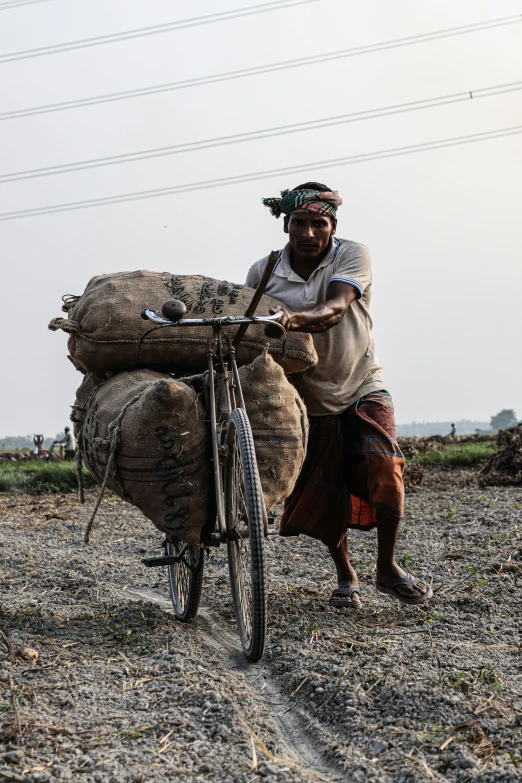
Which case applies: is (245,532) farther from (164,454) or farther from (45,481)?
(45,481)

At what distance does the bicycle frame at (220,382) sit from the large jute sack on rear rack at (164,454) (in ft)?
0.27

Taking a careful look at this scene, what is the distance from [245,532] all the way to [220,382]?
2.30 ft

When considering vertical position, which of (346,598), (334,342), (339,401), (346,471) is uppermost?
(334,342)

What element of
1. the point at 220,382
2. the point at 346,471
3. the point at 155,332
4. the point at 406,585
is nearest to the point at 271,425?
the point at 220,382

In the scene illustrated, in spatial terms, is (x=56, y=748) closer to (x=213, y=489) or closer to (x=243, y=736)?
(x=243, y=736)

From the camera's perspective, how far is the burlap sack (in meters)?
3.96

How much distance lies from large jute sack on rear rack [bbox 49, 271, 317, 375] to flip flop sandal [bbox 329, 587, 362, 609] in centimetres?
134

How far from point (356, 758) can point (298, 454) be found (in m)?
1.63

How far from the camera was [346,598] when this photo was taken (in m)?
4.81

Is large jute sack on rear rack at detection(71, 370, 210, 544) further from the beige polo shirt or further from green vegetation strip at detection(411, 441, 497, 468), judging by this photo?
green vegetation strip at detection(411, 441, 497, 468)

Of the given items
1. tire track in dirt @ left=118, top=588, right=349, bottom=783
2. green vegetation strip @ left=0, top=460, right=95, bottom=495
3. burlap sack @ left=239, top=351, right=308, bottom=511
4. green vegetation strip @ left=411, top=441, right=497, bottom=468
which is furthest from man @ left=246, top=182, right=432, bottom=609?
green vegetation strip @ left=411, top=441, right=497, bottom=468

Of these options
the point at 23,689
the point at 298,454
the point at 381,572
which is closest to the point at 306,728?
the point at 23,689

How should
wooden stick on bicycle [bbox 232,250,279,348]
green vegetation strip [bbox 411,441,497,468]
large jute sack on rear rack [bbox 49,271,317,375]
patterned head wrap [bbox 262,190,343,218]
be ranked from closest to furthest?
wooden stick on bicycle [bbox 232,250,279,348] < large jute sack on rear rack [bbox 49,271,317,375] < patterned head wrap [bbox 262,190,343,218] < green vegetation strip [bbox 411,441,497,468]

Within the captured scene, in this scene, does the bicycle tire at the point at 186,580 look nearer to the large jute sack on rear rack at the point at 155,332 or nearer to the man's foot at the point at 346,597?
the man's foot at the point at 346,597
